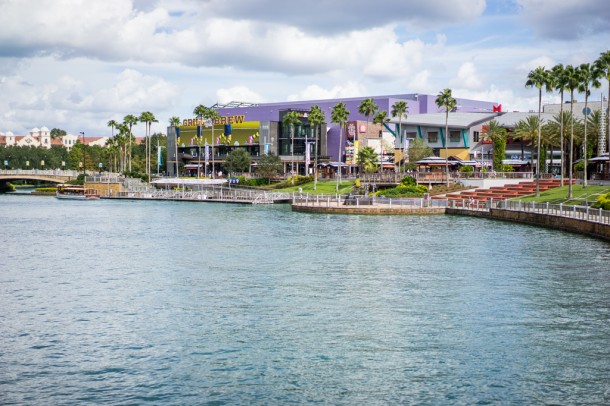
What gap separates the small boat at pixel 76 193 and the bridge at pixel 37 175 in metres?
17.7

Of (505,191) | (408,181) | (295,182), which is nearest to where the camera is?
(505,191)

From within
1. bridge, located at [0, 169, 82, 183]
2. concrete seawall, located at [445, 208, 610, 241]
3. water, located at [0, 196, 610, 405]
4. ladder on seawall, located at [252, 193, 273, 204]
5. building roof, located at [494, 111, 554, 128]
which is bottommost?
water, located at [0, 196, 610, 405]

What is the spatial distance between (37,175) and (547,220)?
13723 centimetres

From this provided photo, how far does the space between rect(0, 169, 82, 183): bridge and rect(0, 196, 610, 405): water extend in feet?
393

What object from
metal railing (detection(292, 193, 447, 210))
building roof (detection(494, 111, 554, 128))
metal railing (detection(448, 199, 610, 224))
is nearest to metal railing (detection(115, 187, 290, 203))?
metal railing (detection(292, 193, 447, 210))

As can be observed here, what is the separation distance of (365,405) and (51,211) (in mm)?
95336

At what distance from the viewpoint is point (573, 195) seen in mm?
89312

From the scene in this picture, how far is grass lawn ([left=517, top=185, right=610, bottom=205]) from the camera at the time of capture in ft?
276

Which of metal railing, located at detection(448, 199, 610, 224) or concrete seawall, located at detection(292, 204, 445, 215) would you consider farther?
concrete seawall, located at detection(292, 204, 445, 215)

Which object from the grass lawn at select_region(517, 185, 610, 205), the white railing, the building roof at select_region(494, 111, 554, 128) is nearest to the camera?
the grass lawn at select_region(517, 185, 610, 205)

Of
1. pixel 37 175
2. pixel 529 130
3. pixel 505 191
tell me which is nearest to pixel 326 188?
pixel 529 130

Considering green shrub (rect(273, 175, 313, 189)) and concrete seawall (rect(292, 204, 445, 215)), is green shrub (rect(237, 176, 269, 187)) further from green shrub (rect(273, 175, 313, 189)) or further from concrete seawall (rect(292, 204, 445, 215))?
concrete seawall (rect(292, 204, 445, 215))

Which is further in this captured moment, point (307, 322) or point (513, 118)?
point (513, 118)

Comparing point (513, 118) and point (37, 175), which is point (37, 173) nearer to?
point (37, 175)
